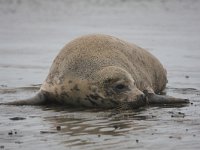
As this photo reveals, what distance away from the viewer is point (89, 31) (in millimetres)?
19422

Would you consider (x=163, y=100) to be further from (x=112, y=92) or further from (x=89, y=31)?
(x=89, y=31)

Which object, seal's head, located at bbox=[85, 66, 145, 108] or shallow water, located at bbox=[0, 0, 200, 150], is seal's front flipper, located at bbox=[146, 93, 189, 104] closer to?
shallow water, located at bbox=[0, 0, 200, 150]

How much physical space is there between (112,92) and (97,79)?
0.26m

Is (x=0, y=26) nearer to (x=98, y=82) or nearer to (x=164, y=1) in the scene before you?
(x=164, y=1)

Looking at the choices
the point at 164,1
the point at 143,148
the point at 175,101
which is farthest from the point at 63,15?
the point at 143,148

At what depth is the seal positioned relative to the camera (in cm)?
907

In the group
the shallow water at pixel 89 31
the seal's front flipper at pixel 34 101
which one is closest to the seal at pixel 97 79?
the seal's front flipper at pixel 34 101

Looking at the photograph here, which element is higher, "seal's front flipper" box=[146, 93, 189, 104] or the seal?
the seal

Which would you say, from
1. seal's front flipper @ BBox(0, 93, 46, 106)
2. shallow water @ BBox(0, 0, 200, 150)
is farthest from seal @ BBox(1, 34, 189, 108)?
shallow water @ BBox(0, 0, 200, 150)

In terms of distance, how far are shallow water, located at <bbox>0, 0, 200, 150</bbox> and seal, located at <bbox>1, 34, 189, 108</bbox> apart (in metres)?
0.22

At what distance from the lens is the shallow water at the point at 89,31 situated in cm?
727

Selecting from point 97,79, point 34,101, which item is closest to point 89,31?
point 34,101

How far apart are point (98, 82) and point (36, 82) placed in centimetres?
277

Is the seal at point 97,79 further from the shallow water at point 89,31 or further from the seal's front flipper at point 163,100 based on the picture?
the shallow water at point 89,31
